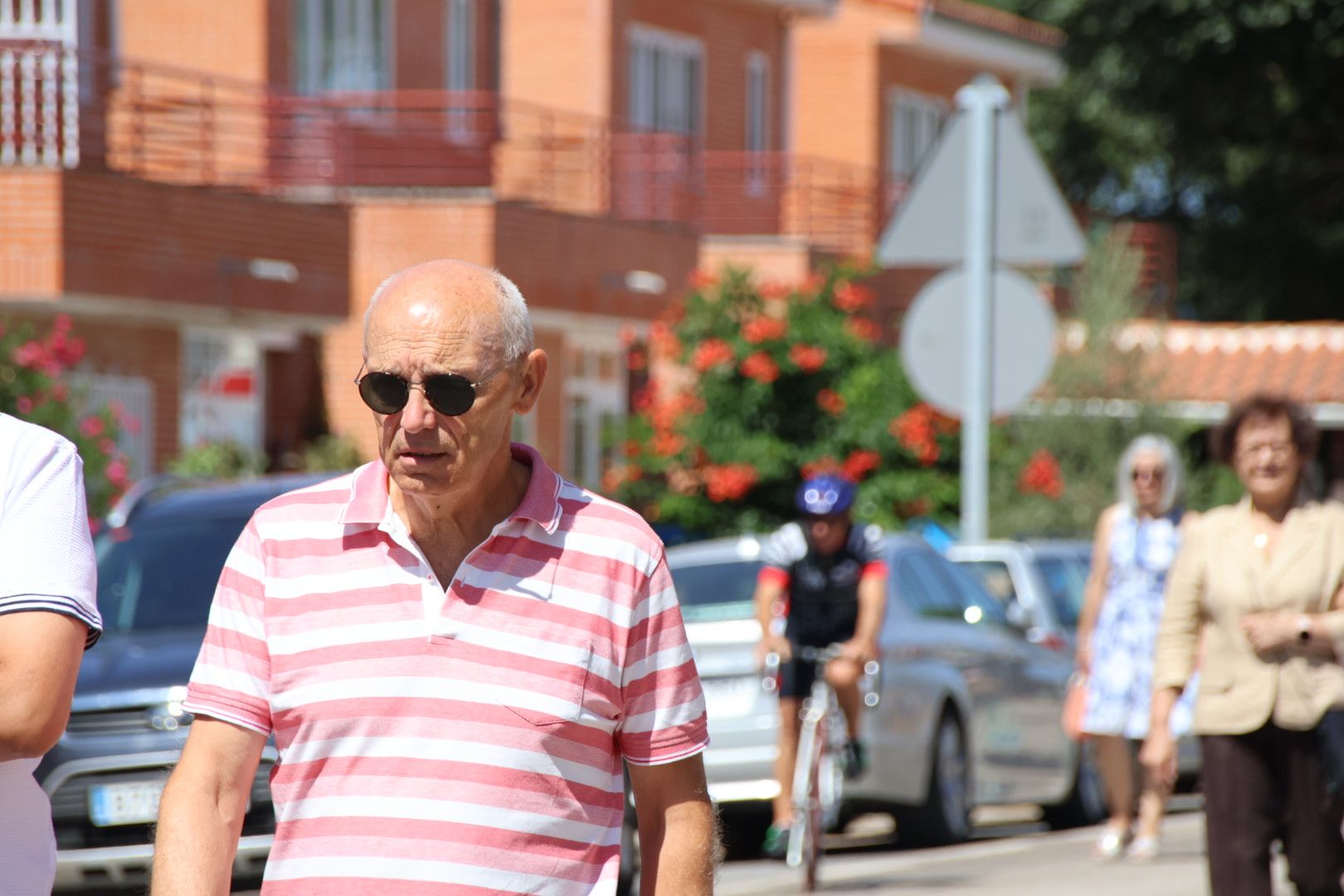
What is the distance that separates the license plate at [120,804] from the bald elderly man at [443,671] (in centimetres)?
602

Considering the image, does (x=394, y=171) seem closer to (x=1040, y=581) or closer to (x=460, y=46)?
(x=460, y=46)

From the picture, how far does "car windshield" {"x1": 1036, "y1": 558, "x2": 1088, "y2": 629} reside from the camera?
16.6m

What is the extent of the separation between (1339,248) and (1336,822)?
33.8 m

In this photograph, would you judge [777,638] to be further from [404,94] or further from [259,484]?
[404,94]

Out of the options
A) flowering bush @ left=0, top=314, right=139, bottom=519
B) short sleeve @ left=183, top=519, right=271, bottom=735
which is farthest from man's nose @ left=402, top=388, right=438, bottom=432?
flowering bush @ left=0, top=314, right=139, bottom=519

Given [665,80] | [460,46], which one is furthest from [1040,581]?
[665,80]

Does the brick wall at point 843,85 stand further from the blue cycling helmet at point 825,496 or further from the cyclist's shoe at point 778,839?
the cyclist's shoe at point 778,839

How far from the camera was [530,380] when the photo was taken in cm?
399

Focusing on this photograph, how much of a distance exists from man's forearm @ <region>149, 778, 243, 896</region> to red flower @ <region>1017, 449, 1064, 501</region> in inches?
847

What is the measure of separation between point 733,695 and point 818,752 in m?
0.99

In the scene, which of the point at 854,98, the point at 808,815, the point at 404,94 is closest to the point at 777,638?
the point at 808,815

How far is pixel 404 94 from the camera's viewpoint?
26.1 m

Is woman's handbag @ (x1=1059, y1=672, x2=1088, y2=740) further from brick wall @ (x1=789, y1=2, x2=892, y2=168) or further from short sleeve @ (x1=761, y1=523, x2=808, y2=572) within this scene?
brick wall @ (x1=789, y1=2, x2=892, y2=168)

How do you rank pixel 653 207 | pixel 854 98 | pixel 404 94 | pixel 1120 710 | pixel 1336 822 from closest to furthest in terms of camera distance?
pixel 1336 822 < pixel 1120 710 < pixel 404 94 < pixel 653 207 < pixel 854 98
